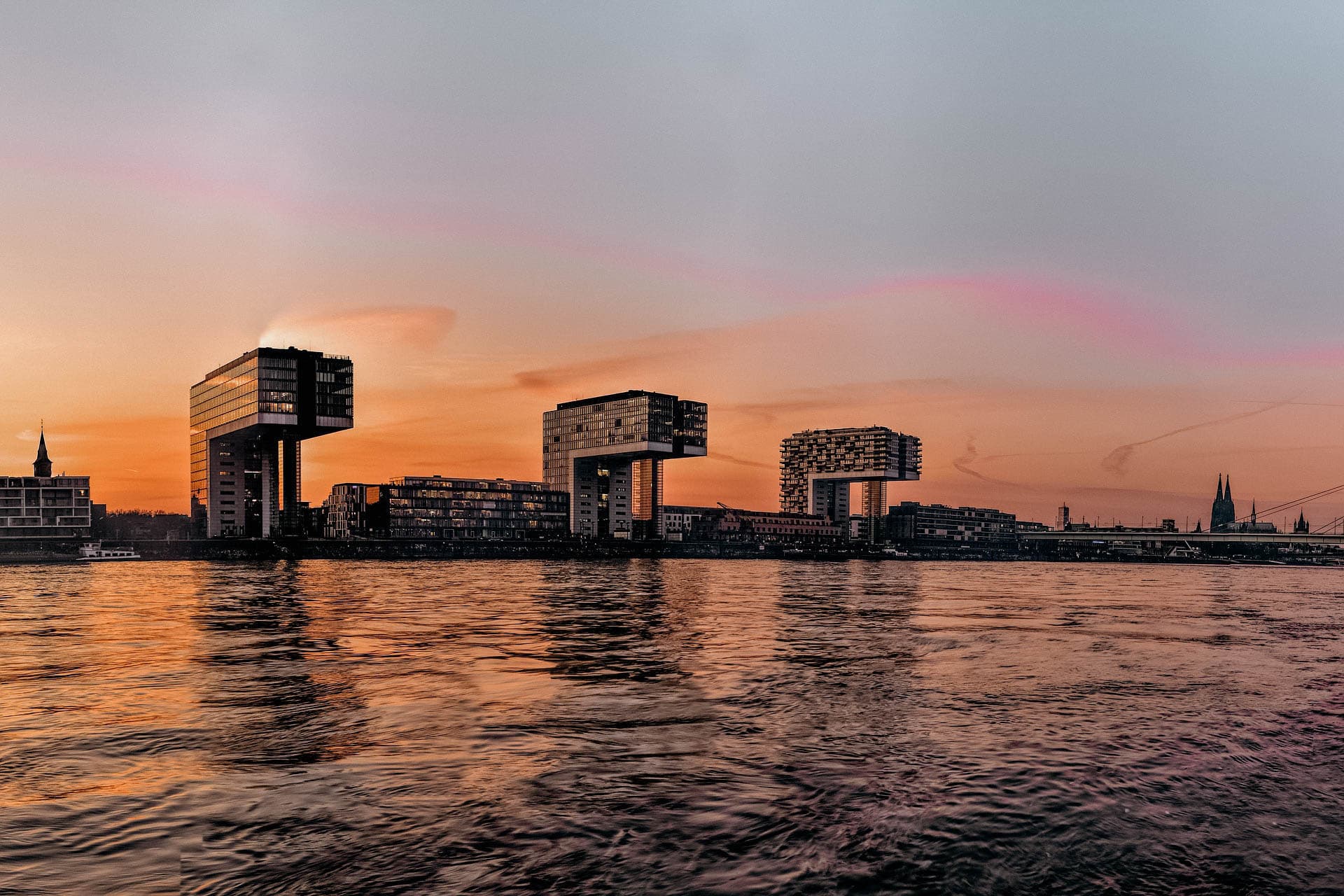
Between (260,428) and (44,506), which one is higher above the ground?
(260,428)

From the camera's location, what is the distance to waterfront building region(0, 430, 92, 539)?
609 ft

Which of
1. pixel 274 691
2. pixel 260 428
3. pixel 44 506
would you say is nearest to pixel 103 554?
pixel 260 428

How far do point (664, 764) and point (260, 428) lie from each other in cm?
16453

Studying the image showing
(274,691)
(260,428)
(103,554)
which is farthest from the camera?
(260,428)

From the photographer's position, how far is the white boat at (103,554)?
14388 cm

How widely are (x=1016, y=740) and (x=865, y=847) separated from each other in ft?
23.8

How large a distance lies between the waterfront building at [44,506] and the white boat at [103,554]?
4604 centimetres

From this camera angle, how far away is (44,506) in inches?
7382

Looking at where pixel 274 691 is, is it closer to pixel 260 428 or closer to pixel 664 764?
pixel 664 764

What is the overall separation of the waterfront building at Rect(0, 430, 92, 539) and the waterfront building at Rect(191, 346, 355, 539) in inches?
841

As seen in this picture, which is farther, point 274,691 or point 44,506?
point 44,506

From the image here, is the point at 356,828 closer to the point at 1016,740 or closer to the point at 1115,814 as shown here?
the point at 1115,814

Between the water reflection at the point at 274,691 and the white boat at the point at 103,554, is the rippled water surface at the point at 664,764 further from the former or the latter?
the white boat at the point at 103,554

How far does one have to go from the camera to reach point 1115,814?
514 inches
